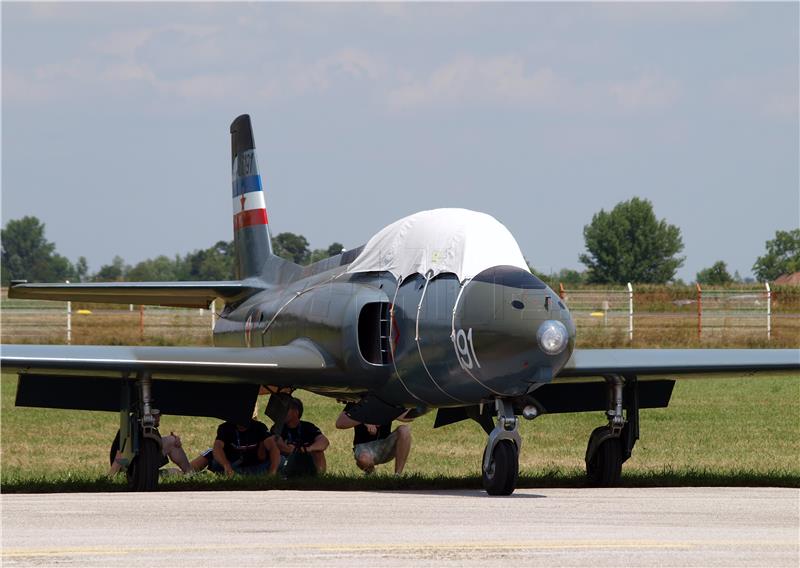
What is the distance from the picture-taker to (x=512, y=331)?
1289cm

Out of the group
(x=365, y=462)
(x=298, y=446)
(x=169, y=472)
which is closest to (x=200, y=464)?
(x=169, y=472)

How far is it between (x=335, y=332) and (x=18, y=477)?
435 cm

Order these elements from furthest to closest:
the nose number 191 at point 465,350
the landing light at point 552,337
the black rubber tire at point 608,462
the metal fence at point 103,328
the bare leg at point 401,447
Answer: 1. the metal fence at point 103,328
2. the bare leg at point 401,447
3. the black rubber tire at point 608,462
4. the nose number 191 at point 465,350
5. the landing light at point 552,337

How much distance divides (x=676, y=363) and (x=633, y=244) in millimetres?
108523

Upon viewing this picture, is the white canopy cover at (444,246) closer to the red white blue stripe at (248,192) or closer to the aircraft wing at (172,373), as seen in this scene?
the aircraft wing at (172,373)

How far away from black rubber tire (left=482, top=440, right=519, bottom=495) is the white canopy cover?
1.67 meters

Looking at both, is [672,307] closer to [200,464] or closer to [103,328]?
[103,328]

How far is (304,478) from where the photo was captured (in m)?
16.3

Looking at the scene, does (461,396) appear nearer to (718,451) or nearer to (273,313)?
(273,313)

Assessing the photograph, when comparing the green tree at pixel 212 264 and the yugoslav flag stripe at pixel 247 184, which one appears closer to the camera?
the yugoslav flag stripe at pixel 247 184

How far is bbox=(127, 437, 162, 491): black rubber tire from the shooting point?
1510cm

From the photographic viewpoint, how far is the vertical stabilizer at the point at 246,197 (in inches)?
908

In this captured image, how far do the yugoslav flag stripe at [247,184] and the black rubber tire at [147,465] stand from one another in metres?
8.82

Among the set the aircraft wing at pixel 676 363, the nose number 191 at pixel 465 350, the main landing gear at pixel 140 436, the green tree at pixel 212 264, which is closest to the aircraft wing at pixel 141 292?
the main landing gear at pixel 140 436
